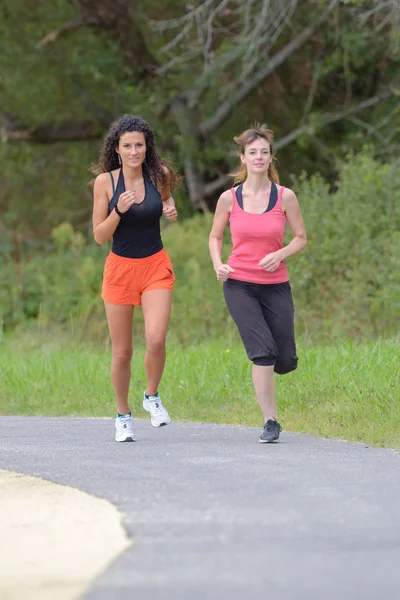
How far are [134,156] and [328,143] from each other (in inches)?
690

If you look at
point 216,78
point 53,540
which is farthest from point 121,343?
point 216,78

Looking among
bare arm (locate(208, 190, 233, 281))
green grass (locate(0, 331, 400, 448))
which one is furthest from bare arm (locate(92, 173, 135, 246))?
green grass (locate(0, 331, 400, 448))

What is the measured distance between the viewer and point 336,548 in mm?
5512

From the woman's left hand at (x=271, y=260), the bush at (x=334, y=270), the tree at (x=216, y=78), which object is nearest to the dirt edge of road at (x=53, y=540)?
the woman's left hand at (x=271, y=260)

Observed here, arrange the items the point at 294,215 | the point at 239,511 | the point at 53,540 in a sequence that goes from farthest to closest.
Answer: the point at 294,215 → the point at 239,511 → the point at 53,540

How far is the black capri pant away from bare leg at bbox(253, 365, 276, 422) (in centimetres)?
5

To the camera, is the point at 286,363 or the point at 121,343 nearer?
the point at 286,363

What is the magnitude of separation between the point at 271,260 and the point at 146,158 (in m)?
1.23

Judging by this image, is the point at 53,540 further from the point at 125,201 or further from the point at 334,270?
the point at 334,270

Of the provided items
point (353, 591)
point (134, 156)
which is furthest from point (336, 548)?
point (134, 156)

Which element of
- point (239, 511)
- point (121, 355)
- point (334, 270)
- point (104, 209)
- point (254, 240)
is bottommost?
point (239, 511)

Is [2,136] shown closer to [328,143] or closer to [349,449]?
[328,143]

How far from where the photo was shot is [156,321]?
959 centimetres

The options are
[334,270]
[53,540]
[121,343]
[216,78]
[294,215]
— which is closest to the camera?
[53,540]
